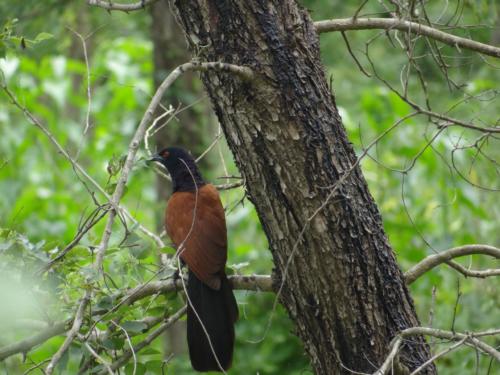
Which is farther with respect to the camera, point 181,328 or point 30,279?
point 181,328

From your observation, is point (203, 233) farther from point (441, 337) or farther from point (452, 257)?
point (441, 337)

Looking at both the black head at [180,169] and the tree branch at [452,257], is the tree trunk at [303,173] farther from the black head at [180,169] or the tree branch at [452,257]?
the black head at [180,169]

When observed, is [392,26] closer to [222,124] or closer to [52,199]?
[222,124]

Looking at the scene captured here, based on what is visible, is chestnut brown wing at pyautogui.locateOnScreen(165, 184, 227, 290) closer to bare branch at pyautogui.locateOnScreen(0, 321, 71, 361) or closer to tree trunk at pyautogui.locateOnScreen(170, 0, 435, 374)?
bare branch at pyautogui.locateOnScreen(0, 321, 71, 361)

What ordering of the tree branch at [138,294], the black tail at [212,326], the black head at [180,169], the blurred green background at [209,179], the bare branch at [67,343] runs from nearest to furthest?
the bare branch at [67,343]
the tree branch at [138,294]
the blurred green background at [209,179]
the black tail at [212,326]
the black head at [180,169]

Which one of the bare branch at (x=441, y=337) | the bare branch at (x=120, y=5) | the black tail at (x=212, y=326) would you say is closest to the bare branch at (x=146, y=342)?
the black tail at (x=212, y=326)

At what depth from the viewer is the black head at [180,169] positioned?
4402mm

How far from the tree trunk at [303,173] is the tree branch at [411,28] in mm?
217

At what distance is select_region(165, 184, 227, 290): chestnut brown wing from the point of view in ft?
12.2

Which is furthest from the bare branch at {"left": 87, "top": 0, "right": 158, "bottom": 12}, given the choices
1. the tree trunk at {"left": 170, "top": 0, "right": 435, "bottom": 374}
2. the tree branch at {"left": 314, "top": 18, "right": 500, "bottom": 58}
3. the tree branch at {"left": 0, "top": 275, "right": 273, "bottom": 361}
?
the tree branch at {"left": 0, "top": 275, "right": 273, "bottom": 361}

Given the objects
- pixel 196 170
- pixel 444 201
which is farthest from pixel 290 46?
pixel 444 201

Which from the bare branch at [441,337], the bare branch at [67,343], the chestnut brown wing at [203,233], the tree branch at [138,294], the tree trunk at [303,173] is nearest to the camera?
the bare branch at [67,343]

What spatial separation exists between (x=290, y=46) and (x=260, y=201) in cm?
55

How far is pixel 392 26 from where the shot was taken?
272 cm
